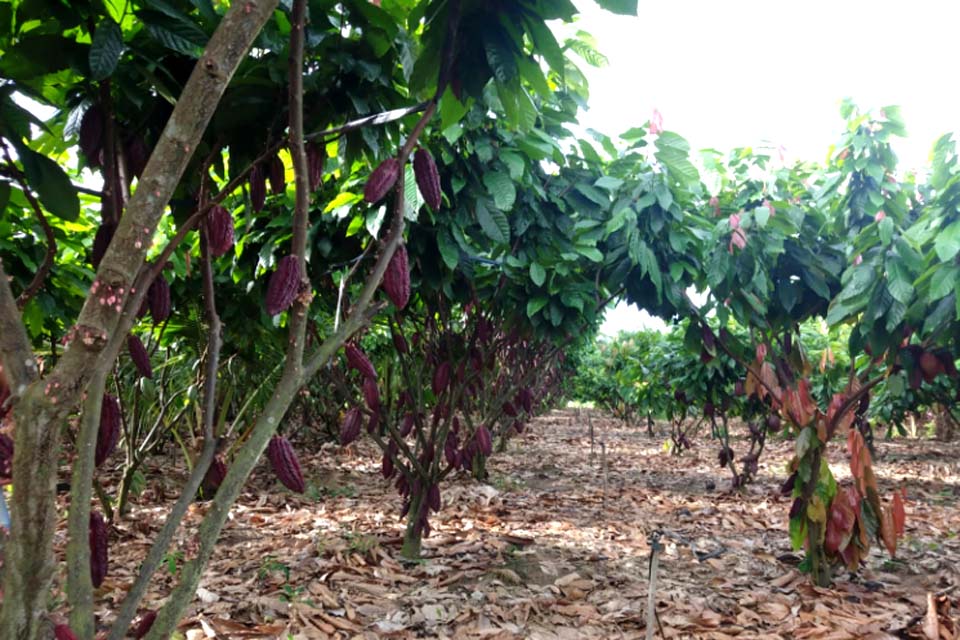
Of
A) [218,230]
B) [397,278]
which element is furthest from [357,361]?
[218,230]

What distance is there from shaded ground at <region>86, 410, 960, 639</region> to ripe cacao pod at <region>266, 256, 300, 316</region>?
454 millimetres

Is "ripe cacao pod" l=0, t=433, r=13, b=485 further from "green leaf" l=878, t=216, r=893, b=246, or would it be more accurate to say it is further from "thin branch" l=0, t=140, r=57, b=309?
"green leaf" l=878, t=216, r=893, b=246

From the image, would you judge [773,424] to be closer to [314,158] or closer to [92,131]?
[314,158]

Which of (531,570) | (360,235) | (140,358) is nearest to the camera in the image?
(140,358)

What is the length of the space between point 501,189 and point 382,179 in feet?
3.50

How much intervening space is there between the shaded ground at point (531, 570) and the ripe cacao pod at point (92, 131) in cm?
65

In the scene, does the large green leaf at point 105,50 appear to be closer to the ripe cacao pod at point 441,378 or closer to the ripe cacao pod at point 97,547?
the ripe cacao pod at point 97,547

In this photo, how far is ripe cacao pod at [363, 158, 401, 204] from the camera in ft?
3.76

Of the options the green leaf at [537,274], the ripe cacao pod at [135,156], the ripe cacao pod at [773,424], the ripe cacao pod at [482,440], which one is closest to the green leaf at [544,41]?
the ripe cacao pod at [135,156]

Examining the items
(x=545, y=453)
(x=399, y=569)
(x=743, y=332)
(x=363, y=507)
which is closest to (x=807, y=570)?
(x=399, y=569)

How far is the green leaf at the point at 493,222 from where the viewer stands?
7.31ft

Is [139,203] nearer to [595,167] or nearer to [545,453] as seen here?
[595,167]

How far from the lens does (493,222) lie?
2244 millimetres

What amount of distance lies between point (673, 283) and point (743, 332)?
4.63 m
